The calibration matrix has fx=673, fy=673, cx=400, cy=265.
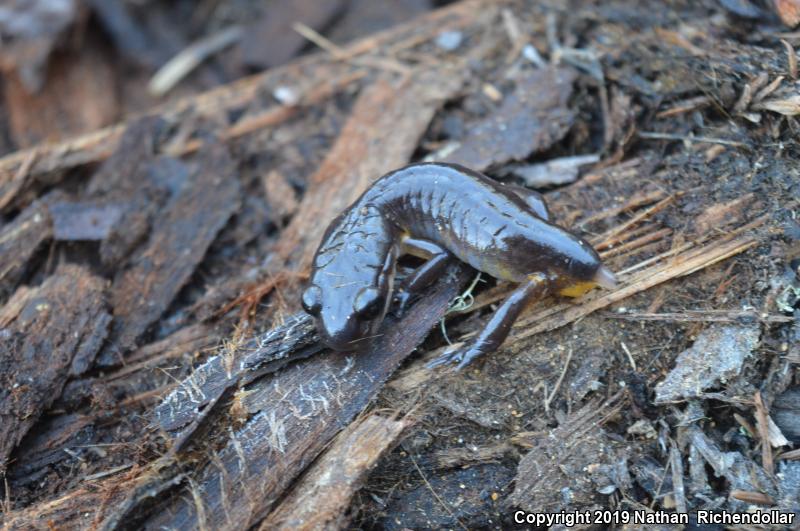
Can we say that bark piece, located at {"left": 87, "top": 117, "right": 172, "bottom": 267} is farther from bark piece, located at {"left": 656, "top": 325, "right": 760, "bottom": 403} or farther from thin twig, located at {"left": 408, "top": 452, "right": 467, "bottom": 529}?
bark piece, located at {"left": 656, "top": 325, "right": 760, "bottom": 403}

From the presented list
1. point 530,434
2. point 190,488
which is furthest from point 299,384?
point 530,434

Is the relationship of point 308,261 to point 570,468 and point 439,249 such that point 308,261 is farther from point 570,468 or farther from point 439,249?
point 570,468

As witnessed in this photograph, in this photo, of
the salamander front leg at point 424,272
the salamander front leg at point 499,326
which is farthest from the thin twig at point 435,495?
the salamander front leg at point 424,272

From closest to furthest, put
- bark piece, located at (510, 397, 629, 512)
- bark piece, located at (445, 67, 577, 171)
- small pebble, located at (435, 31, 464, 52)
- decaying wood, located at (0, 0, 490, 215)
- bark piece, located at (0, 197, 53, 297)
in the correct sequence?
bark piece, located at (510, 397, 629, 512) → bark piece, located at (0, 197, 53, 297) → bark piece, located at (445, 67, 577, 171) → decaying wood, located at (0, 0, 490, 215) → small pebble, located at (435, 31, 464, 52)

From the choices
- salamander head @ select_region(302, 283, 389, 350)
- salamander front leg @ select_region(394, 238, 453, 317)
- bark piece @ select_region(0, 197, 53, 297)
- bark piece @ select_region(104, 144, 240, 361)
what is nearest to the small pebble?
bark piece @ select_region(104, 144, 240, 361)

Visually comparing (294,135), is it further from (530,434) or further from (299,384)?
(530,434)

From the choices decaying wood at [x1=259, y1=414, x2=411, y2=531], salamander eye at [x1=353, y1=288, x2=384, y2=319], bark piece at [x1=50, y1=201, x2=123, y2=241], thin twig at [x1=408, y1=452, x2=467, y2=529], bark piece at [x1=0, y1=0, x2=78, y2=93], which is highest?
bark piece at [x1=0, y1=0, x2=78, y2=93]

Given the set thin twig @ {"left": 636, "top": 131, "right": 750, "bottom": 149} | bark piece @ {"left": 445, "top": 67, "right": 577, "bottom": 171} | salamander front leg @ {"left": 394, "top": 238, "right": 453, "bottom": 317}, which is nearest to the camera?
salamander front leg @ {"left": 394, "top": 238, "right": 453, "bottom": 317}

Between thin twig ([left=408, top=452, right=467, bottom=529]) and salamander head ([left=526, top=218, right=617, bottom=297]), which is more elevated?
salamander head ([left=526, top=218, right=617, bottom=297])

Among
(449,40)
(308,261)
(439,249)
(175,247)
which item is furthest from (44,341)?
(449,40)
